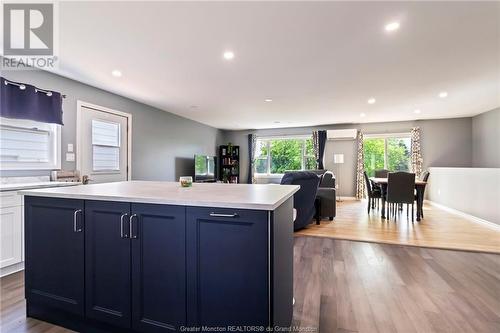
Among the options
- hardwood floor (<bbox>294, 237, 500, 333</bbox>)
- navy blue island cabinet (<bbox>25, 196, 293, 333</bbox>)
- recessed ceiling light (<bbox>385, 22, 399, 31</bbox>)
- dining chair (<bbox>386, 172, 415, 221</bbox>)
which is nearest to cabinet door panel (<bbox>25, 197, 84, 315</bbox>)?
navy blue island cabinet (<bbox>25, 196, 293, 333</bbox>)

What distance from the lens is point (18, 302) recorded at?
6.88 feet

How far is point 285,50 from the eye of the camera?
2.87 meters

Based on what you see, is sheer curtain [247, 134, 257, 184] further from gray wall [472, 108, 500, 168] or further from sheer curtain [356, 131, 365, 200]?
gray wall [472, 108, 500, 168]

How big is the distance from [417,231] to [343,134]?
14.1 feet

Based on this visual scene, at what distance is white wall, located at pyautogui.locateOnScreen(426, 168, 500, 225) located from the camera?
4.49 meters

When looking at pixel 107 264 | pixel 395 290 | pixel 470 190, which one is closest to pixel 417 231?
pixel 470 190

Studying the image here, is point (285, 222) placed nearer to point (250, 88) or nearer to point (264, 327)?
point (264, 327)

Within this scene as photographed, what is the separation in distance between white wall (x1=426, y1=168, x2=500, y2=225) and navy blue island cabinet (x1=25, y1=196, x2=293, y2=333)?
5.00 metres

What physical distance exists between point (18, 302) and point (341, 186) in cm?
790

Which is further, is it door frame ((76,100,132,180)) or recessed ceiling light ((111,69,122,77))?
door frame ((76,100,132,180))

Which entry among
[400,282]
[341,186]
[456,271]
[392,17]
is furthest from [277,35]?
[341,186]

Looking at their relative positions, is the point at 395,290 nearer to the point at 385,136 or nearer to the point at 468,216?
the point at 468,216

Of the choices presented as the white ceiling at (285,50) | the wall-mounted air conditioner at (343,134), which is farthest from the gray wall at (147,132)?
the wall-mounted air conditioner at (343,134)

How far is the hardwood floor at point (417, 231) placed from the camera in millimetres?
3529
